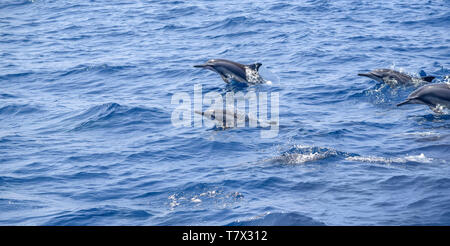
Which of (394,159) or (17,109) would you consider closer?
(394,159)

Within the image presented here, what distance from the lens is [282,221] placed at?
10062mm

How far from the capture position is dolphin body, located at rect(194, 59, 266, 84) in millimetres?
19297

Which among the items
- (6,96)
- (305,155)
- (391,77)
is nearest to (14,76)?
(6,96)

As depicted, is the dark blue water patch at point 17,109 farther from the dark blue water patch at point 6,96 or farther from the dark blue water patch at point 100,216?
the dark blue water patch at point 100,216

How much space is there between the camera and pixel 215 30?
87.8 ft

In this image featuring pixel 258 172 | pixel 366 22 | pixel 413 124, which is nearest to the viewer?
pixel 258 172

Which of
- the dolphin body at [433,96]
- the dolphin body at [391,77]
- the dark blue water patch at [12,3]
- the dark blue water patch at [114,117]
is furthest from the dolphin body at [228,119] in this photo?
the dark blue water patch at [12,3]

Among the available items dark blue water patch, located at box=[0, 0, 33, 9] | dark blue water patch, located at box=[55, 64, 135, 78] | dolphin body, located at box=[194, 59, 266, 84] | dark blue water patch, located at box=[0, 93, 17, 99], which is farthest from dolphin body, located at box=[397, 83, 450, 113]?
dark blue water patch, located at box=[0, 0, 33, 9]

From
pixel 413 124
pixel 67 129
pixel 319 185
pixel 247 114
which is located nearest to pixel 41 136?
pixel 67 129

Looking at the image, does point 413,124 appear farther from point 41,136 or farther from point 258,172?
point 41,136

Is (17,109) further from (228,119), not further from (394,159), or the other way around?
(394,159)

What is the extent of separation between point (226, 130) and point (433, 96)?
199 inches

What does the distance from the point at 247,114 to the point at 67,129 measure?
4.60 m

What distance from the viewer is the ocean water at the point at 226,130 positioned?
1097cm
